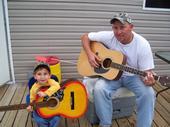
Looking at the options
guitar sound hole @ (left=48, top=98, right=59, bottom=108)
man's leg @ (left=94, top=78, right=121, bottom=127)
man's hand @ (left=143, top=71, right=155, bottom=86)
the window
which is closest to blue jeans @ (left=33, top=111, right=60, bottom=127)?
guitar sound hole @ (left=48, top=98, right=59, bottom=108)

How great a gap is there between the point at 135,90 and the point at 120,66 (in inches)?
10.9

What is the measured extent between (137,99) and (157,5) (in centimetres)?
174

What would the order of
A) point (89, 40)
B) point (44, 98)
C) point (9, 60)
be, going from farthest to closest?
1. point (9, 60)
2. point (89, 40)
3. point (44, 98)

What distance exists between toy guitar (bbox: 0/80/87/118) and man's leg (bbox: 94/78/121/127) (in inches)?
5.2

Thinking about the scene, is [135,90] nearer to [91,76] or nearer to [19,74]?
[91,76]

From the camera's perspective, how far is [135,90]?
6.99 ft

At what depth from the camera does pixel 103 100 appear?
210 cm

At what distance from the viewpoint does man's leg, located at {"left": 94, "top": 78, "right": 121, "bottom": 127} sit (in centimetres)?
210

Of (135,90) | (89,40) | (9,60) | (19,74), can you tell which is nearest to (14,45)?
(9,60)

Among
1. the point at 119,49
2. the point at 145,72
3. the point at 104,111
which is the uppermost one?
the point at 119,49

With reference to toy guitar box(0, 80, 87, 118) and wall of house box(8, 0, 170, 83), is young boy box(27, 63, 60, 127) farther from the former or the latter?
wall of house box(8, 0, 170, 83)

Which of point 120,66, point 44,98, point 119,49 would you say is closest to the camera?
point 44,98

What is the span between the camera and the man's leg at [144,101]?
2.03 m

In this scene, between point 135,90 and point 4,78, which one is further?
point 4,78
